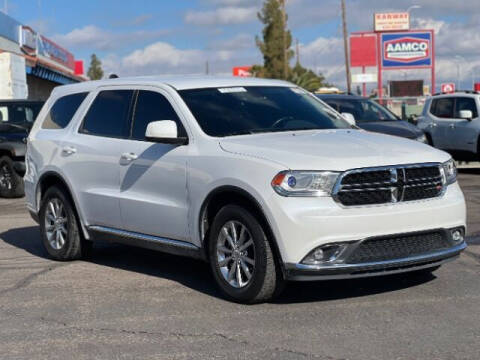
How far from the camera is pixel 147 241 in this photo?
727 cm

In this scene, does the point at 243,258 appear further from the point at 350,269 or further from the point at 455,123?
the point at 455,123

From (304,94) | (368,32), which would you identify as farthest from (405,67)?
(304,94)

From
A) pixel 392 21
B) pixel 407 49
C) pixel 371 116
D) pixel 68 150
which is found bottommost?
pixel 68 150

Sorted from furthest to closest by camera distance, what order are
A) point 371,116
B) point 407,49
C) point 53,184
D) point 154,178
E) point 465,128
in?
point 407,49 → point 465,128 → point 371,116 → point 53,184 → point 154,178

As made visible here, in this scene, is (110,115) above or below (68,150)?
above

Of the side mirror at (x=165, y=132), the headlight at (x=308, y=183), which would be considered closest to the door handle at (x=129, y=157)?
the side mirror at (x=165, y=132)

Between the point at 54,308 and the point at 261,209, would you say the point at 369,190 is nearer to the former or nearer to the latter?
the point at 261,209

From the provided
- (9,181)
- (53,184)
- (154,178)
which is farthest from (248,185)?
(9,181)

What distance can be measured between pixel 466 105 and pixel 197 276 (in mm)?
12585

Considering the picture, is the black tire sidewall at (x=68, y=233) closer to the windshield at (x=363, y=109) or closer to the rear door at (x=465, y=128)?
the windshield at (x=363, y=109)

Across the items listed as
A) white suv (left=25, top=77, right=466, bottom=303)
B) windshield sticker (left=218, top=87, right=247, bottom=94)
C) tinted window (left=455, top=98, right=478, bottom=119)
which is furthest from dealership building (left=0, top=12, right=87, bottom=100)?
windshield sticker (left=218, top=87, right=247, bottom=94)

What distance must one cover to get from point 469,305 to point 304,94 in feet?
9.05

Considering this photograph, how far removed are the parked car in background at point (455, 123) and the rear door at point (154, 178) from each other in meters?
12.0

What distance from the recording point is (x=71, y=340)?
18.0ft
